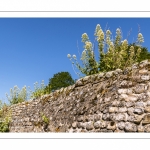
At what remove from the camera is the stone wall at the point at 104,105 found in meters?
4.49

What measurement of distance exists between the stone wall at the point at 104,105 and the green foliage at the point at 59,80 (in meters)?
5.86

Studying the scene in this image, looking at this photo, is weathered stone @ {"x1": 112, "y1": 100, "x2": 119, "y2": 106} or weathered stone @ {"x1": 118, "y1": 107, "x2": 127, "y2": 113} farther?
weathered stone @ {"x1": 112, "y1": 100, "x2": 119, "y2": 106}

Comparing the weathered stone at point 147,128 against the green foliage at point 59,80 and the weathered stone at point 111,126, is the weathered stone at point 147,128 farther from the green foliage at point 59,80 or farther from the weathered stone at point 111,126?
the green foliage at point 59,80

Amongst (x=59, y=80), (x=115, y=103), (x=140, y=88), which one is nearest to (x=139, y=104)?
(x=140, y=88)

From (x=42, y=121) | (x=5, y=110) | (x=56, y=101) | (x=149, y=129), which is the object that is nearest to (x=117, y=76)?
(x=149, y=129)

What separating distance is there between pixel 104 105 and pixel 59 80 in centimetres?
893

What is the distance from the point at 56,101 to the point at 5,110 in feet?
15.6

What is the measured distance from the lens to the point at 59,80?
45.8 feet

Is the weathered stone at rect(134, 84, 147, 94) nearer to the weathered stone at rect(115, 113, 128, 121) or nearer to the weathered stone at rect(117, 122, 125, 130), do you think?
the weathered stone at rect(115, 113, 128, 121)

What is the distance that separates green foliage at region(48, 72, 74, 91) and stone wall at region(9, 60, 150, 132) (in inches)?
231

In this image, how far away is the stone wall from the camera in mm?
4488

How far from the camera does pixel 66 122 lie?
6316 mm

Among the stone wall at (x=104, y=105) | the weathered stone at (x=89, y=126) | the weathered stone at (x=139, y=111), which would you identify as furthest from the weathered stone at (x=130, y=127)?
the weathered stone at (x=89, y=126)

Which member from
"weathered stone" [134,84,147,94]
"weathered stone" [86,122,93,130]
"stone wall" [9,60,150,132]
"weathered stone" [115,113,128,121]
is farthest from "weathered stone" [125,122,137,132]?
"weathered stone" [86,122,93,130]
